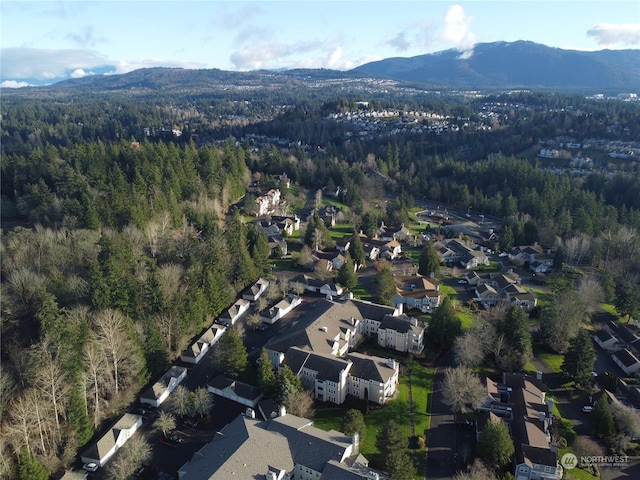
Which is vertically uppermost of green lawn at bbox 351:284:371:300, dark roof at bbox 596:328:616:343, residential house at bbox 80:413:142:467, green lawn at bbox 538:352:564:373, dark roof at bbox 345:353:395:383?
dark roof at bbox 345:353:395:383

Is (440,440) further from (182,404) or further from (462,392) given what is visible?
(182,404)

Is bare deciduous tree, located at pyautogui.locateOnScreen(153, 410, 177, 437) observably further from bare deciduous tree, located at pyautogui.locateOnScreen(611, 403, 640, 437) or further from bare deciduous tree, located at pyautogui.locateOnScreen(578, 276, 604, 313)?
bare deciduous tree, located at pyautogui.locateOnScreen(578, 276, 604, 313)

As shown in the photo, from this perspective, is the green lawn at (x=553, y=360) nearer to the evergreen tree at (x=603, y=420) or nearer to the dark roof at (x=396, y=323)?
the evergreen tree at (x=603, y=420)

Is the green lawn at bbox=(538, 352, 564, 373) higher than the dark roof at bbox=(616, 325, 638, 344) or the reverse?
the reverse

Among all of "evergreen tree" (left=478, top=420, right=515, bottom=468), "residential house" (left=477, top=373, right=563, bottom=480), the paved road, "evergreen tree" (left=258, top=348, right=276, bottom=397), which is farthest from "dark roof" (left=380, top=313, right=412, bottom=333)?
"evergreen tree" (left=478, top=420, right=515, bottom=468)

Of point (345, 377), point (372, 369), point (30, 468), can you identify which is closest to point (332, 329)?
point (345, 377)

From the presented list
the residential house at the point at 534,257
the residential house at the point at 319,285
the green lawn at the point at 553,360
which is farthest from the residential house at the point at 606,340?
the residential house at the point at 319,285
